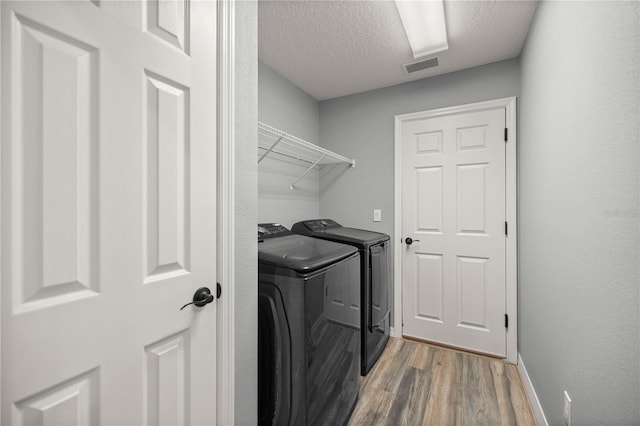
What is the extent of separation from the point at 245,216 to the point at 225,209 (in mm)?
123

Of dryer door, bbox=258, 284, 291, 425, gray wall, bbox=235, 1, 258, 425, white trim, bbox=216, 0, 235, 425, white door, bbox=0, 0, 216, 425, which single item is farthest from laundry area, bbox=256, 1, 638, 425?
white door, bbox=0, 0, 216, 425

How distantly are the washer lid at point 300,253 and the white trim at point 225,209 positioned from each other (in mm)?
305

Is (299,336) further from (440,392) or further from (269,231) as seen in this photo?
(440,392)

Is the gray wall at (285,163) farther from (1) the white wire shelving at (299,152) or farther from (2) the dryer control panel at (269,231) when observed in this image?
(2) the dryer control panel at (269,231)

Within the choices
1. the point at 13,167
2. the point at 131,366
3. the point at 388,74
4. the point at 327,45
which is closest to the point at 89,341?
the point at 131,366

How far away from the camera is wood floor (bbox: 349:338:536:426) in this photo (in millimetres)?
1606

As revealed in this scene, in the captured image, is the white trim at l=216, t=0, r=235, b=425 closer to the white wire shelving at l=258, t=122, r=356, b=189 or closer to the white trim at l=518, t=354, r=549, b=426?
the white wire shelving at l=258, t=122, r=356, b=189

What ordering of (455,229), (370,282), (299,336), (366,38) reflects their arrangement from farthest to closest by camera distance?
(455,229) < (370,282) < (366,38) < (299,336)

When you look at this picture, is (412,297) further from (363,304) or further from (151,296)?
(151,296)

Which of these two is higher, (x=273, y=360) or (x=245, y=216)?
(x=245, y=216)

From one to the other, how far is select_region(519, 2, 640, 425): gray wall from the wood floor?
28 centimetres

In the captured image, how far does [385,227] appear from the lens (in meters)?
2.70

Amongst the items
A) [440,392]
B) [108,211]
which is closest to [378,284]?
[440,392]

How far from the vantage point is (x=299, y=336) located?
122 centimetres
